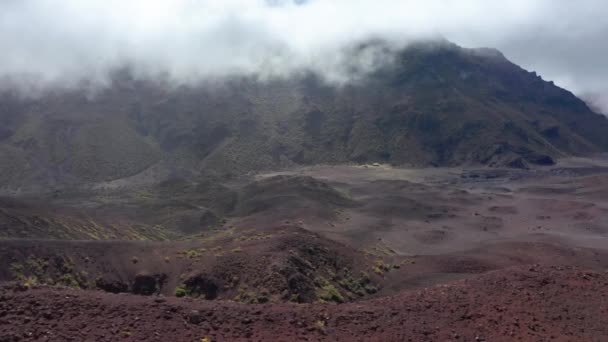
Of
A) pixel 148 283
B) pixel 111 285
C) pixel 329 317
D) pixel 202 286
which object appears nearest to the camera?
pixel 329 317

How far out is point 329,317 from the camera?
13.0 meters

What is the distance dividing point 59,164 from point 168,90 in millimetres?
51682

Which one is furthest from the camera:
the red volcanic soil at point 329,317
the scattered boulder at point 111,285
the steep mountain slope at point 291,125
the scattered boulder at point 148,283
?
the steep mountain slope at point 291,125

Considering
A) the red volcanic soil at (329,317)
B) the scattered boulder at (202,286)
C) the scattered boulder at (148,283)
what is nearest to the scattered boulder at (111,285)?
the scattered boulder at (148,283)

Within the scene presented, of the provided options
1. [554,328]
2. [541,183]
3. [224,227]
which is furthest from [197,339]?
[541,183]

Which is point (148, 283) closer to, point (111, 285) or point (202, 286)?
point (111, 285)

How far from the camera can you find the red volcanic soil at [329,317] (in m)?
11.2

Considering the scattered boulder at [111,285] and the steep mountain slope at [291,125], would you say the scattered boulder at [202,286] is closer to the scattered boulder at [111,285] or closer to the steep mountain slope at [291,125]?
the scattered boulder at [111,285]

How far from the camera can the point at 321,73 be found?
158000 mm

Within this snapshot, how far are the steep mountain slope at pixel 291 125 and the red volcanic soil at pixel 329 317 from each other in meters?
86.4

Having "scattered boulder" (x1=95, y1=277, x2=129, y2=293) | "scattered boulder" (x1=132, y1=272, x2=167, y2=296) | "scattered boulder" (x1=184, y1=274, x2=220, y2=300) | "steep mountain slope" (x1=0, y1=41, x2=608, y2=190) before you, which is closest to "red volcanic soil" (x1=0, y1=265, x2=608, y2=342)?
"scattered boulder" (x1=184, y1=274, x2=220, y2=300)

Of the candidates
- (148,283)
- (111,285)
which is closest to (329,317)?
(148,283)

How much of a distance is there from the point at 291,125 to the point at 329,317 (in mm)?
119784

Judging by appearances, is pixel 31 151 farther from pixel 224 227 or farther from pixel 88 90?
pixel 224 227
